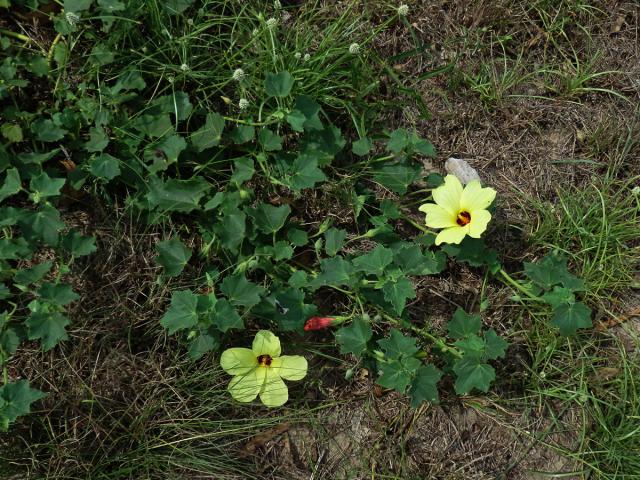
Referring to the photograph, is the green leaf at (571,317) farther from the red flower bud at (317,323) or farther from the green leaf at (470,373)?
the red flower bud at (317,323)

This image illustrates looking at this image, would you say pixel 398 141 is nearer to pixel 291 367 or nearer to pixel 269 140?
pixel 269 140

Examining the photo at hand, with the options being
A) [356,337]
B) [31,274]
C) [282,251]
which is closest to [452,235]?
[356,337]

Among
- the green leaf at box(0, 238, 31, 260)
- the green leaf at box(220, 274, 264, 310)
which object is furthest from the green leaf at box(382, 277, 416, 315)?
the green leaf at box(0, 238, 31, 260)

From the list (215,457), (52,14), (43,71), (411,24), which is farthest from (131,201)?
(411,24)

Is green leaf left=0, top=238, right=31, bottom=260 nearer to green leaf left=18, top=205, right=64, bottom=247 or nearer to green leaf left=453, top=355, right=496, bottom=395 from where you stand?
green leaf left=18, top=205, right=64, bottom=247

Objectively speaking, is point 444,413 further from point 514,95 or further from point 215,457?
point 514,95
